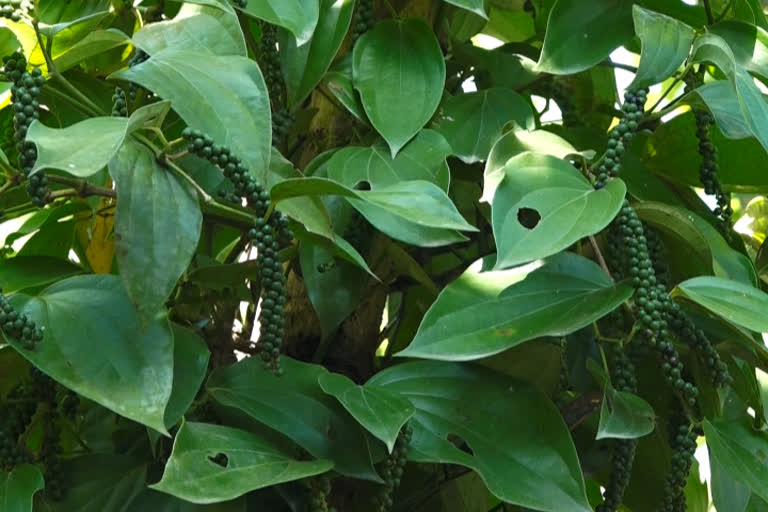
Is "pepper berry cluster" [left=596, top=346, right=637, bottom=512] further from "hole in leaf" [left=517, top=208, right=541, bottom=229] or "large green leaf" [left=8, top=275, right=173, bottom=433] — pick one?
"large green leaf" [left=8, top=275, right=173, bottom=433]

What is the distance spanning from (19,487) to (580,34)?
16.6 inches

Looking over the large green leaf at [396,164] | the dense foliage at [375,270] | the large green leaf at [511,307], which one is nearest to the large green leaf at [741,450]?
the dense foliage at [375,270]

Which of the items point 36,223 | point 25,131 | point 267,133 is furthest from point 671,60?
point 36,223

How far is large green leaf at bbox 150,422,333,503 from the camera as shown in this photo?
53 cm

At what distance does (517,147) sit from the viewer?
65 centimetres

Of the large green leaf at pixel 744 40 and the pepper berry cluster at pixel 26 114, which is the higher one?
the large green leaf at pixel 744 40

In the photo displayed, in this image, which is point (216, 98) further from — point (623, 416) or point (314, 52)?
point (623, 416)

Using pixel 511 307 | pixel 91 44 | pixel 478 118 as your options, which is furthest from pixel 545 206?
pixel 91 44

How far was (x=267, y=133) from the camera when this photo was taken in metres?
0.55

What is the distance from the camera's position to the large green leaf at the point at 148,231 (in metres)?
0.52

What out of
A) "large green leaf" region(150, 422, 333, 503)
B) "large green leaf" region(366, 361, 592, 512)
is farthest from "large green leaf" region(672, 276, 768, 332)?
"large green leaf" region(150, 422, 333, 503)

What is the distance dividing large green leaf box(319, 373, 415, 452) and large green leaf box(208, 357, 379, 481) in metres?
0.02

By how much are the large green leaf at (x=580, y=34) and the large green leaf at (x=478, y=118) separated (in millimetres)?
52

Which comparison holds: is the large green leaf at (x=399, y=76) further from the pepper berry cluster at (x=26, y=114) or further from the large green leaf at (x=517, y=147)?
the pepper berry cluster at (x=26, y=114)
